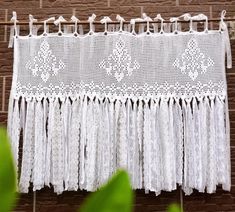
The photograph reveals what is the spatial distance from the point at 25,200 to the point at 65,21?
2.12ft

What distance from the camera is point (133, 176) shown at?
56.0 inches

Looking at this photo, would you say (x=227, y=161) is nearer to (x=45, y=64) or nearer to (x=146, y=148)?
(x=146, y=148)

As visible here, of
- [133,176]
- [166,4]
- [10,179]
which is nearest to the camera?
[10,179]

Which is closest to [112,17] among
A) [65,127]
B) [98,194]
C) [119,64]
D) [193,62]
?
[119,64]

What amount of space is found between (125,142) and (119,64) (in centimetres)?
27

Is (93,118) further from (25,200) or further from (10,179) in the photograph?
(10,179)

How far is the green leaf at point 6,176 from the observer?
0.77ft

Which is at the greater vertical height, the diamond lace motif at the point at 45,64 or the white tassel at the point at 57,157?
the diamond lace motif at the point at 45,64

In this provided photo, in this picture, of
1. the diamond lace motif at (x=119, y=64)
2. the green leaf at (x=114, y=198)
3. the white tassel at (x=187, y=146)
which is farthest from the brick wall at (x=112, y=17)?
the green leaf at (x=114, y=198)

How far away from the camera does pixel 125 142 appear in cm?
143

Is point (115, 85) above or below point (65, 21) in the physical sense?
below

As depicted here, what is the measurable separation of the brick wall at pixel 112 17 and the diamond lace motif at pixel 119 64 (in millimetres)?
176

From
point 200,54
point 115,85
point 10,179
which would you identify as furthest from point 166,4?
A: point 10,179

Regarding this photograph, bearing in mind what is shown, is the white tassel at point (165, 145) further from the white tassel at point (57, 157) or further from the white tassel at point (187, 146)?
the white tassel at point (57, 157)
